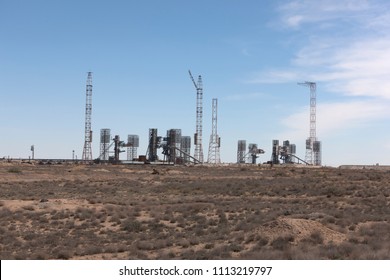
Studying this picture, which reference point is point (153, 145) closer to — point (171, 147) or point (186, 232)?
point (171, 147)

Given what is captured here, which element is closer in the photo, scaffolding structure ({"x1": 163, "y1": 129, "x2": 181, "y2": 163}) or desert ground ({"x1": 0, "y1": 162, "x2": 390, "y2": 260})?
desert ground ({"x1": 0, "y1": 162, "x2": 390, "y2": 260})

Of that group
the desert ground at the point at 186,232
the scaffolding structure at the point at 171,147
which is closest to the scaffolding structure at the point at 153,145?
the scaffolding structure at the point at 171,147

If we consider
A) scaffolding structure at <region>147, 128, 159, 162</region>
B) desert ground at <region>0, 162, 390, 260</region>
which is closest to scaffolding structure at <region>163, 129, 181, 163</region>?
scaffolding structure at <region>147, 128, 159, 162</region>

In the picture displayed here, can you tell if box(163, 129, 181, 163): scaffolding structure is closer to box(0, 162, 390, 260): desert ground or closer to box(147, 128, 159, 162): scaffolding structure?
box(147, 128, 159, 162): scaffolding structure

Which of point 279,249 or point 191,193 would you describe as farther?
point 191,193

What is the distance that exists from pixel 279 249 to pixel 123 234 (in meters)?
8.11

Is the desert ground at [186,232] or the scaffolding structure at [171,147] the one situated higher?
the scaffolding structure at [171,147]

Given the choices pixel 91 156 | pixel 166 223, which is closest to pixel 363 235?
pixel 166 223

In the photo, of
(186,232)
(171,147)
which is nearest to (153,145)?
(171,147)

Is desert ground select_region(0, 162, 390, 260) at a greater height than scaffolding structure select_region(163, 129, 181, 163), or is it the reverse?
scaffolding structure select_region(163, 129, 181, 163)

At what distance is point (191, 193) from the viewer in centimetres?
4762

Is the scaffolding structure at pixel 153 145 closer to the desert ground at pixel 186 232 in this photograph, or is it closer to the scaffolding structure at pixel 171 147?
the scaffolding structure at pixel 171 147
